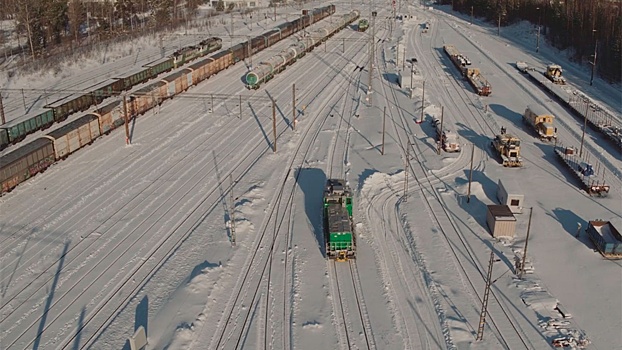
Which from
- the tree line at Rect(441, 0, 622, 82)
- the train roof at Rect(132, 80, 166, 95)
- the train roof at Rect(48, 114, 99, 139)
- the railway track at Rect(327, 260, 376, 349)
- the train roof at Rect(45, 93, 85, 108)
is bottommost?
the railway track at Rect(327, 260, 376, 349)

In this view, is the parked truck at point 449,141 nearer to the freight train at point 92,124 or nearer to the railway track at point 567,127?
the railway track at point 567,127

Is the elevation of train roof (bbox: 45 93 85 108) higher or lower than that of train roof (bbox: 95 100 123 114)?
lower

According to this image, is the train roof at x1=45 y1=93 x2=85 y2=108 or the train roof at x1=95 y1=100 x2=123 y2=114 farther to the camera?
the train roof at x1=45 y1=93 x2=85 y2=108

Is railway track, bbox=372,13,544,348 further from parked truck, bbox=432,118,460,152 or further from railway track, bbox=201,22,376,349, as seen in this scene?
railway track, bbox=201,22,376,349

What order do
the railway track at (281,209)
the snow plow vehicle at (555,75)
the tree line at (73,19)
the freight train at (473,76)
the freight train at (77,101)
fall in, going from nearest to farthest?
the railway track at (281,209)
the freight train at (77,101)
the freight train at (473,76)
the snow plow vehicle at (555,75)
the tree line at (73,19)

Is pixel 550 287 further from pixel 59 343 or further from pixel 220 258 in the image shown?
pixel 59 343

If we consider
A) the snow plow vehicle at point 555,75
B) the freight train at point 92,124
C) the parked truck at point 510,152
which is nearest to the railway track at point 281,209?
the freight train at point 92,124

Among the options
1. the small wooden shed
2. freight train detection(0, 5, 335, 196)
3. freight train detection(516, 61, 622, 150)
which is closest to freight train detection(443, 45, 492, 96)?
freight train detection(516, 61, 622, 150)
